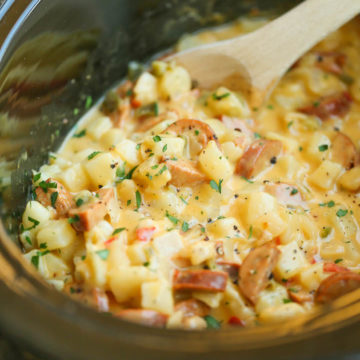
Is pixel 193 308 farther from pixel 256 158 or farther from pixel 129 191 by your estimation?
pixel 256 158

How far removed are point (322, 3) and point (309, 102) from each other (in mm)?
637

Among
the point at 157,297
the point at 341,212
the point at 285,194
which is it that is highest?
the point at 157,297

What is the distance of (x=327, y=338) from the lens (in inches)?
73.7

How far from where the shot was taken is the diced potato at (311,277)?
8.71ft

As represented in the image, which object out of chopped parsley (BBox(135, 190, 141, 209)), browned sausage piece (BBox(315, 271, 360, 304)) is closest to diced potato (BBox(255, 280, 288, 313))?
browned sausage piece (BBox(315, 271, 360, 304))

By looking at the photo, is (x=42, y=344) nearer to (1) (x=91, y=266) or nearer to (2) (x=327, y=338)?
(1) (x=91, y=266)

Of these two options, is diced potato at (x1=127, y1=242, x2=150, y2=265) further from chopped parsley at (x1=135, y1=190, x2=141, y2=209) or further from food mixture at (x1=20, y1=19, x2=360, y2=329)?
chopped parsley at (x1=135, y1=190, x2=141, y2=209)

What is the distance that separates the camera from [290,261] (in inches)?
106

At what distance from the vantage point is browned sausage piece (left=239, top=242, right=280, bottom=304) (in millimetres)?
2527

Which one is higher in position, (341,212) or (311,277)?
(311,277)

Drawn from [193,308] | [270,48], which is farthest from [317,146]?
[193,308]

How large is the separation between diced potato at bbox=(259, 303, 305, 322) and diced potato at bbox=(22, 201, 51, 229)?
3.82ft

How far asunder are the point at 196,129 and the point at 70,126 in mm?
935

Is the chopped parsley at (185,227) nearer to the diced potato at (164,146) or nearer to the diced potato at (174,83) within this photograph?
the diced potato at (164,146)
